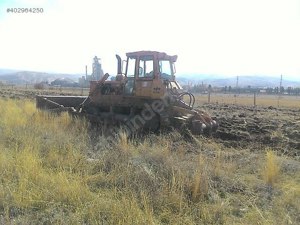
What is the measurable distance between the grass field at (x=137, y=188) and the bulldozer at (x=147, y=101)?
3.66m

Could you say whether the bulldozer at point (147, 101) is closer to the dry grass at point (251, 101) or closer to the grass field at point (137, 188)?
the grass field at point (137, 188)

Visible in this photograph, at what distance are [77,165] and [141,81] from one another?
20.0ft

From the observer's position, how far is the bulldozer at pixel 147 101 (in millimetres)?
11680

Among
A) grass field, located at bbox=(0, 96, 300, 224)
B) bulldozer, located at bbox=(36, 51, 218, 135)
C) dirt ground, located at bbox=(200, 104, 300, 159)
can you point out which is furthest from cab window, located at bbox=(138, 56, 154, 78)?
grass field, located at bbox=(0, 96, 300, 224)

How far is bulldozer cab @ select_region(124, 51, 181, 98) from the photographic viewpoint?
1186 cm

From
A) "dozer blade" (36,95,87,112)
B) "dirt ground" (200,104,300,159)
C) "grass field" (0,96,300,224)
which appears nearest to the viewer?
"grass field" (0,96,300,224)

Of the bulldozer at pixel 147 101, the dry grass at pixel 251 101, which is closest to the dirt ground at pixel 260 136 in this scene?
the bulldozer at pixel 147 101

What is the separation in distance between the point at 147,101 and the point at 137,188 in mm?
6882

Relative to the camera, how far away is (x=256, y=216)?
476cm

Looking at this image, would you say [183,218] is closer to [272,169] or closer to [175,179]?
[175,179]

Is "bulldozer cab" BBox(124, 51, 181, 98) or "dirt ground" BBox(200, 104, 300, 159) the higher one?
"bulldozer cab" BBox(124, 51, 181, 98)

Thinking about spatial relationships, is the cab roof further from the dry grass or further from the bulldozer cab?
the dry grass

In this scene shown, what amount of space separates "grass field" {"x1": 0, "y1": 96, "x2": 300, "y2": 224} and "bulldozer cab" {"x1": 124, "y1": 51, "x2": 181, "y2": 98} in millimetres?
4180

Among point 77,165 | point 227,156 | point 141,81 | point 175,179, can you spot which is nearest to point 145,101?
point 141,81
